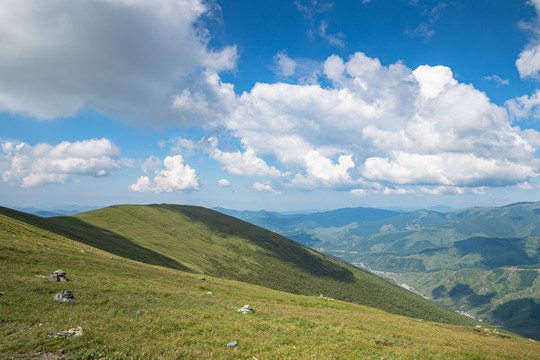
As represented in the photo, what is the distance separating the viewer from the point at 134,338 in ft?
51.3

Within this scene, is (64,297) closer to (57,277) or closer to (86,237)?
(57,277)

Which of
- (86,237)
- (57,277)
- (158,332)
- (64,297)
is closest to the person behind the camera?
(158,332)

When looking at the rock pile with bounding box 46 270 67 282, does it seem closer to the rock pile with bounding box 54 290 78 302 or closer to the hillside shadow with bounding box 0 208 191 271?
the rock pile with bounding box 54 290 78 302

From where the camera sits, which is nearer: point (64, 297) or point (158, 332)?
point (158, 332)

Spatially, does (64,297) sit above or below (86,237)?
above

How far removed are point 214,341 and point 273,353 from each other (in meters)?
4.05

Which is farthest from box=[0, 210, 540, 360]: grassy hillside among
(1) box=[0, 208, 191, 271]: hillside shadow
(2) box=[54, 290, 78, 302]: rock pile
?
(1) box=[0, 208, 191, 271]: hillside shadow

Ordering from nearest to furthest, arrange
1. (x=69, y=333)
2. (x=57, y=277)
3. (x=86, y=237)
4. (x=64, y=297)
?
(x=69, y=333)
(x=64, y=297)
(x=57, y=277)
(x=86, y=237)

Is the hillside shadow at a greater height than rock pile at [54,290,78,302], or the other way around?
rock pile at [54,290,78,302]

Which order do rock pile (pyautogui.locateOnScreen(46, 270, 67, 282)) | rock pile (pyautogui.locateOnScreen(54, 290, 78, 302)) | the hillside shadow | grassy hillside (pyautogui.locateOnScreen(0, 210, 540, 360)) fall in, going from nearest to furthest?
grassy hillside (pyautogui.locateOnScreen(0, 210, 540, 360)), rock pile (pyautogui.locateOnScreen(54, 290, 78, 302)), rock pile (pyautogui.locateOnScreen(46, 270, 67, 282)), the hillside shadow

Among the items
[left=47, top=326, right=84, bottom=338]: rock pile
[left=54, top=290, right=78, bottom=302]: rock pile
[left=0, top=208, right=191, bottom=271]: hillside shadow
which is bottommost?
[left=0, top=208, right=191, bottom=271]: hillside shadow

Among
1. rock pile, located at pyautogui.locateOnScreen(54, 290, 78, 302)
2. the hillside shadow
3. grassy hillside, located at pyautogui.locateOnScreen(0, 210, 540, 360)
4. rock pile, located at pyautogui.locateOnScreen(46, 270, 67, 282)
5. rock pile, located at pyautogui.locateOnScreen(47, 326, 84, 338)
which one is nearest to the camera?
grassy hillside, located at pyautogui.locateOnScreen(0, 210, 540, 360)

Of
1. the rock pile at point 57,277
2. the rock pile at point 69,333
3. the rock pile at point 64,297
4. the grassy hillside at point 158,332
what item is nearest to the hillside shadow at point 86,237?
the rock pile at point 57,277

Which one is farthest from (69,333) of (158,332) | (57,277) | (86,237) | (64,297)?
(86,237)
